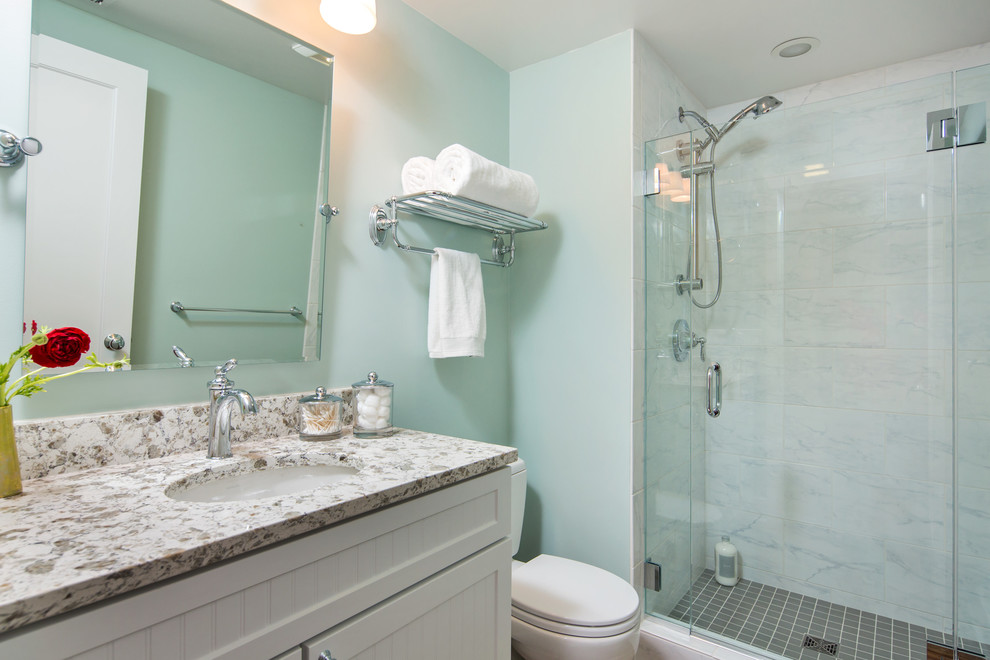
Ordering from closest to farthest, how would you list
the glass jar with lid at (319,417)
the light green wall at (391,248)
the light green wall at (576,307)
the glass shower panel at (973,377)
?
1. the glass jar with lid at (319,417)
2. the light green wall at (391,248)
3. the glass shower panel at (973,377)
4. the light green wall at (576,307)

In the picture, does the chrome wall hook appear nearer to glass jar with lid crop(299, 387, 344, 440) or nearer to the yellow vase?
the yellow vase

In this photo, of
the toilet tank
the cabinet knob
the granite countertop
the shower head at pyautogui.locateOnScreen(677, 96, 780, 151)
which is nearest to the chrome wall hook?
the cabinet knob

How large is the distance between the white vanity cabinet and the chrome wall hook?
837mm

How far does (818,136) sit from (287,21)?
188cm

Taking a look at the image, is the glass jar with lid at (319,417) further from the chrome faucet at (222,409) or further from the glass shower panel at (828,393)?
the glass shower panel at (828,393)

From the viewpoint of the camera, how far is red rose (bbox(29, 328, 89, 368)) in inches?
33.7

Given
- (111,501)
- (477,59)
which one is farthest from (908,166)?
(111,501)

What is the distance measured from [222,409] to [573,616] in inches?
41.2

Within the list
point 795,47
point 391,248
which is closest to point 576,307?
point 391,248

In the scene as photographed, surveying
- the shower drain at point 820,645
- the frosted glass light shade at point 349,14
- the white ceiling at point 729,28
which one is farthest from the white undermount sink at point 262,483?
the shower drain at point 820,645

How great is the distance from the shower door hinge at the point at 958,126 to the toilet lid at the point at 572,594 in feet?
5.45

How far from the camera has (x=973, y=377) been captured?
Answer: 1579 mm

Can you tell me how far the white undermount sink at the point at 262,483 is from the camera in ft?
3.35

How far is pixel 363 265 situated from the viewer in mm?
1578
